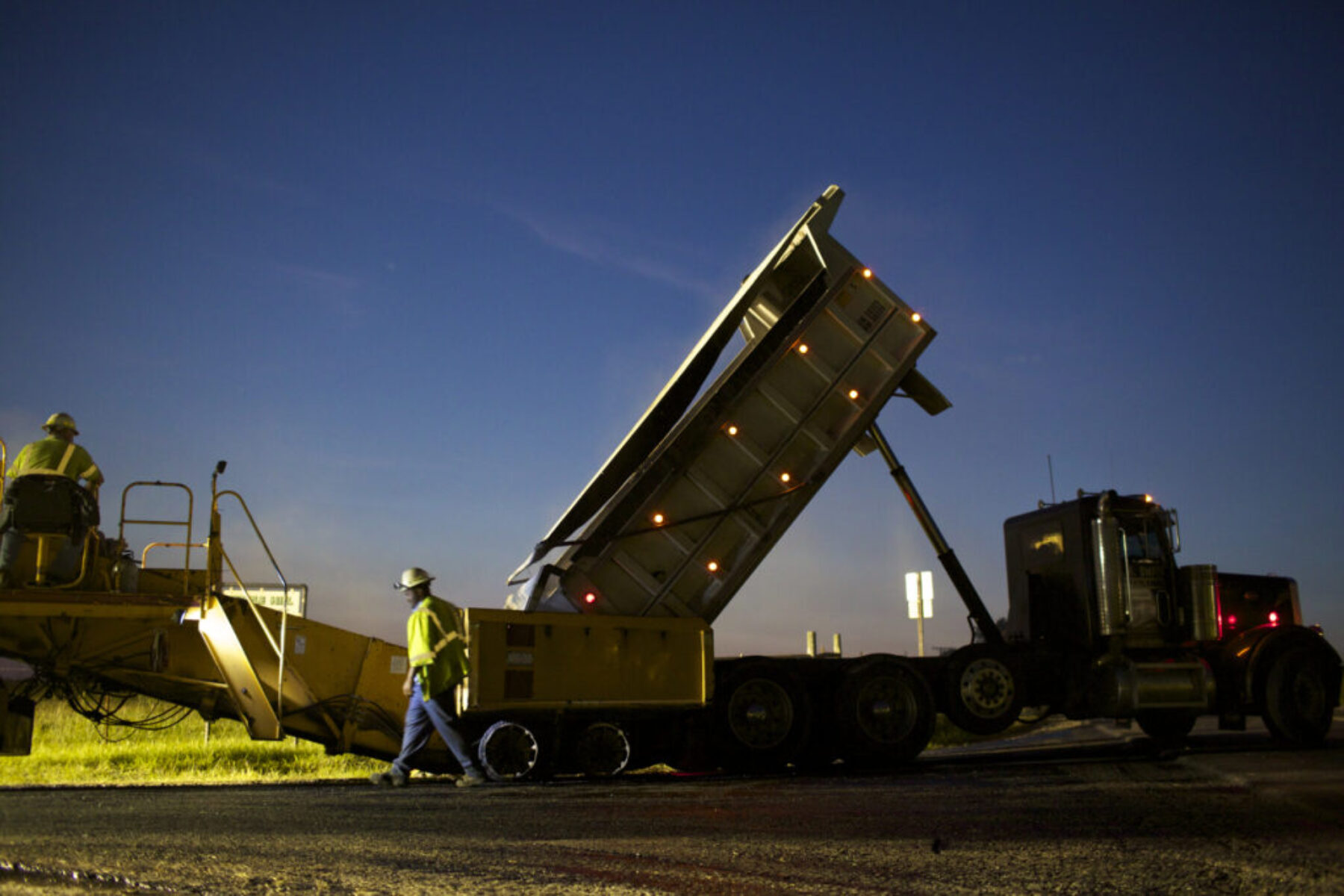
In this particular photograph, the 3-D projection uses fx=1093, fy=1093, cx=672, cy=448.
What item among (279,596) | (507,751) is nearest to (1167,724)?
(507,751)

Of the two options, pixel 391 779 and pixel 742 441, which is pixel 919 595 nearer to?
pixel 742 441

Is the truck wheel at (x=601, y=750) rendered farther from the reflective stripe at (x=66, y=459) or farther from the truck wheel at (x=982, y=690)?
the reflective stripe at (x=66, y=459)

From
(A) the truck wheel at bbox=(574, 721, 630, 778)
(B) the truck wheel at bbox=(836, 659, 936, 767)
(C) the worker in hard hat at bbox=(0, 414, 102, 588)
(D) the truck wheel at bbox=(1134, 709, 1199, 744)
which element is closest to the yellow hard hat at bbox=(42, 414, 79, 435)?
(C) the worker in hard hat at bbox=(0, 414, 102, 588)

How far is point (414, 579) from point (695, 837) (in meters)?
4.02

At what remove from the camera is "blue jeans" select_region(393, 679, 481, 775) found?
26.5 ft

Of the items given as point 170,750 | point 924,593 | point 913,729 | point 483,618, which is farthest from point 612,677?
point 924,593

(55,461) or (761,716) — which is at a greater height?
(55,461)

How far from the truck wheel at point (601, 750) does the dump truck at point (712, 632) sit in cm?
2

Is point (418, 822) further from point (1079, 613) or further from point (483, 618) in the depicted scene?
point (1079, 613)

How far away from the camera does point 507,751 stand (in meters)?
8.43

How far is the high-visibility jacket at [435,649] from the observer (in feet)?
26.5

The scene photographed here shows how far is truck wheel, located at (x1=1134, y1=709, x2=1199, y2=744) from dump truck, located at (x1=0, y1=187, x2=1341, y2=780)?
575 millimetres

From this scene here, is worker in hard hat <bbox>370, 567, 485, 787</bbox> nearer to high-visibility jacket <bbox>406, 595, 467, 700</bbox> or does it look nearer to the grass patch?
high-visibility jacket <bbox>406, 595, 467, 700</bbox>

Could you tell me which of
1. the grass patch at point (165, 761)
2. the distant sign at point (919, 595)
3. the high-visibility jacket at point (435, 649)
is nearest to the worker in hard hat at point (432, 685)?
the high-visibility jacket at point (435, 649)
